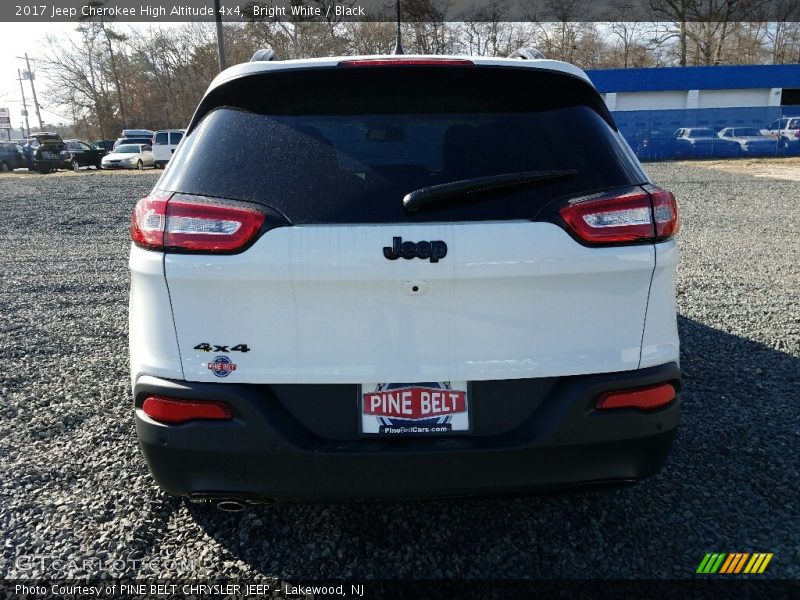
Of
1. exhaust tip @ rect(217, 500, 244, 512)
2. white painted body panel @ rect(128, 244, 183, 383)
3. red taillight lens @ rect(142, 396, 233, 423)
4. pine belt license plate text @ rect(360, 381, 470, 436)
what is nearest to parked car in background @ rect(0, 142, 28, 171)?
white painted body panel @ rect(128, 244, 183, 383)

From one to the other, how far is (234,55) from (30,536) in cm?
4343

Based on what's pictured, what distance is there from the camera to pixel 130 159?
30.0 m

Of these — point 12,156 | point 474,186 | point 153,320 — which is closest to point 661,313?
point 474,186

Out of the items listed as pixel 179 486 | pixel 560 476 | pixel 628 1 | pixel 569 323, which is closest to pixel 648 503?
pixel 560 476

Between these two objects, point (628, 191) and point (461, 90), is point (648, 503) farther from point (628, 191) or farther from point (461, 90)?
point (461, 90)

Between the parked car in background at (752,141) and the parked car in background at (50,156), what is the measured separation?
33901 millimetres

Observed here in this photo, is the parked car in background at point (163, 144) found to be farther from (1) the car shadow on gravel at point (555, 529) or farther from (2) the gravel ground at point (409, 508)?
(1) the car shadow on gravel at point (555, 529)

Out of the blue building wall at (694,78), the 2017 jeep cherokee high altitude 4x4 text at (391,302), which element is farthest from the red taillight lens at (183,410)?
the blue building wall at (694,78)

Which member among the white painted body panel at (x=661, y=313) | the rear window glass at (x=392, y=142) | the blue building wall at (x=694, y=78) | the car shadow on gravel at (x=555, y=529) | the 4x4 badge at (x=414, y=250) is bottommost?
the car shadow on gravel at (x=555, y=529)

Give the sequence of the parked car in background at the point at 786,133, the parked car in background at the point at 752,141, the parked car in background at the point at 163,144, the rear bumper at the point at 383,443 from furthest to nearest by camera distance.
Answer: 1. the parked car in background at the point at 163,144
2. the parked car in background at the point at 752,141
3. the parked car in background at the point at 786,133
4. the rear bumper at the point at 383,443

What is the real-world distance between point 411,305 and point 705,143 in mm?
32895

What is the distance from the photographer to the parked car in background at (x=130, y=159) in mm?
29962

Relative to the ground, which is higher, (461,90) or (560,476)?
(461,90)

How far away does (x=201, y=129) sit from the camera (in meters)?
2.13
